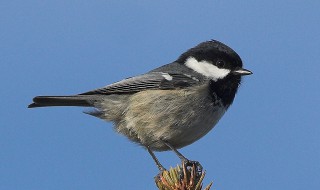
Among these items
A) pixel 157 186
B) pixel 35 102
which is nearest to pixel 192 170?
pixel 157 186

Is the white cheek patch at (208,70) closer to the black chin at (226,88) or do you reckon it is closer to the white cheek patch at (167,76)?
the black chin at (226,88)

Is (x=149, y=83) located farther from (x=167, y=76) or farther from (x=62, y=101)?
(x=62, y=101)

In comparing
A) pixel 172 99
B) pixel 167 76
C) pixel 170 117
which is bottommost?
pixel 170 117

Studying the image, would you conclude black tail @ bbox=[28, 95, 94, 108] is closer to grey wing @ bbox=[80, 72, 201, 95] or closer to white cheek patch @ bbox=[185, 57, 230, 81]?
grey wing @ bbox=[80, 72, 201, 95]

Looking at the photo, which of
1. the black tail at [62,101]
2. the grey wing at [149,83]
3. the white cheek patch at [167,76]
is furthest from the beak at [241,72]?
the black tail at [62,101]

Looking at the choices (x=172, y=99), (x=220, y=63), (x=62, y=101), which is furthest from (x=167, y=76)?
(x=62, y=101)

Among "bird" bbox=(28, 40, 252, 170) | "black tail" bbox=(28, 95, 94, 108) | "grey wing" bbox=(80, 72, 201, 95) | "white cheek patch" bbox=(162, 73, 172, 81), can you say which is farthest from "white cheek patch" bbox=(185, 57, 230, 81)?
"black tail" bbox=(28, 95, 94, 108)

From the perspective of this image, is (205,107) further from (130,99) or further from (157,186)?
(157,186)

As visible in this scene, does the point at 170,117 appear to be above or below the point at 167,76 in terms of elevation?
below
